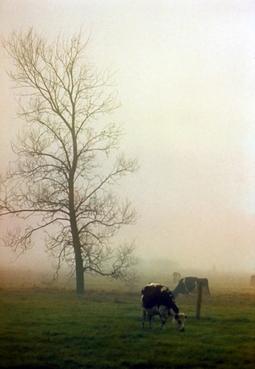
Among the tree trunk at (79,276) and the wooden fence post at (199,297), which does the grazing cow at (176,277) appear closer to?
the wooden fence post at (199,297)

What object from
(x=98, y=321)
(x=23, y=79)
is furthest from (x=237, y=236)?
(x=23, y=79)

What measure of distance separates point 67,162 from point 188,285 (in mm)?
740

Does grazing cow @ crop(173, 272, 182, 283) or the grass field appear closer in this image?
the grass field

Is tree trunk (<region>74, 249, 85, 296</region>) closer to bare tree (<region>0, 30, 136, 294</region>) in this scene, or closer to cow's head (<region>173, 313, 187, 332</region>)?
bare tree (<region>0, 30, 136, 294</region>)

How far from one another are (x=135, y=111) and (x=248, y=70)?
0.52m

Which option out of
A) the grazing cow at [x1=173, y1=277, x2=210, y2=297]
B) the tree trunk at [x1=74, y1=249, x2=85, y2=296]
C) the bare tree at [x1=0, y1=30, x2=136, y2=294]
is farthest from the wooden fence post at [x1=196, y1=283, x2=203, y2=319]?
the tree trunk at [x1=74, y1=249, x2=85, y2=296]

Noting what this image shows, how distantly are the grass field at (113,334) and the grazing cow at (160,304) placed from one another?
0.03 meters

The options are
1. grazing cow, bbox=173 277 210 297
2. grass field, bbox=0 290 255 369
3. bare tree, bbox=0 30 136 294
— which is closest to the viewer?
grass field, bbox=0 290 255 369

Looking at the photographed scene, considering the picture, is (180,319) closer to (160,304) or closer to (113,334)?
(160,304)

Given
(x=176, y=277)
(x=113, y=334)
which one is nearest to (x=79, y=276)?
(x=113, y=334)

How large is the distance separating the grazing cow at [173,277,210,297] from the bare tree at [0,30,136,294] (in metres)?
0.24

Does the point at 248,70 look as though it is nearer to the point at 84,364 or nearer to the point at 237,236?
the point at 237,236

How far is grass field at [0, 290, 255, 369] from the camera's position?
240cm

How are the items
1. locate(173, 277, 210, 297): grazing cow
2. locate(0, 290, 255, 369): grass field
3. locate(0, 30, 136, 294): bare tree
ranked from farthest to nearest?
locate(0, 30, 136, 294): bare tree, locate(173, 277, 210, 297): grazing cow, locate(0, 290, 255, 369): grass field
